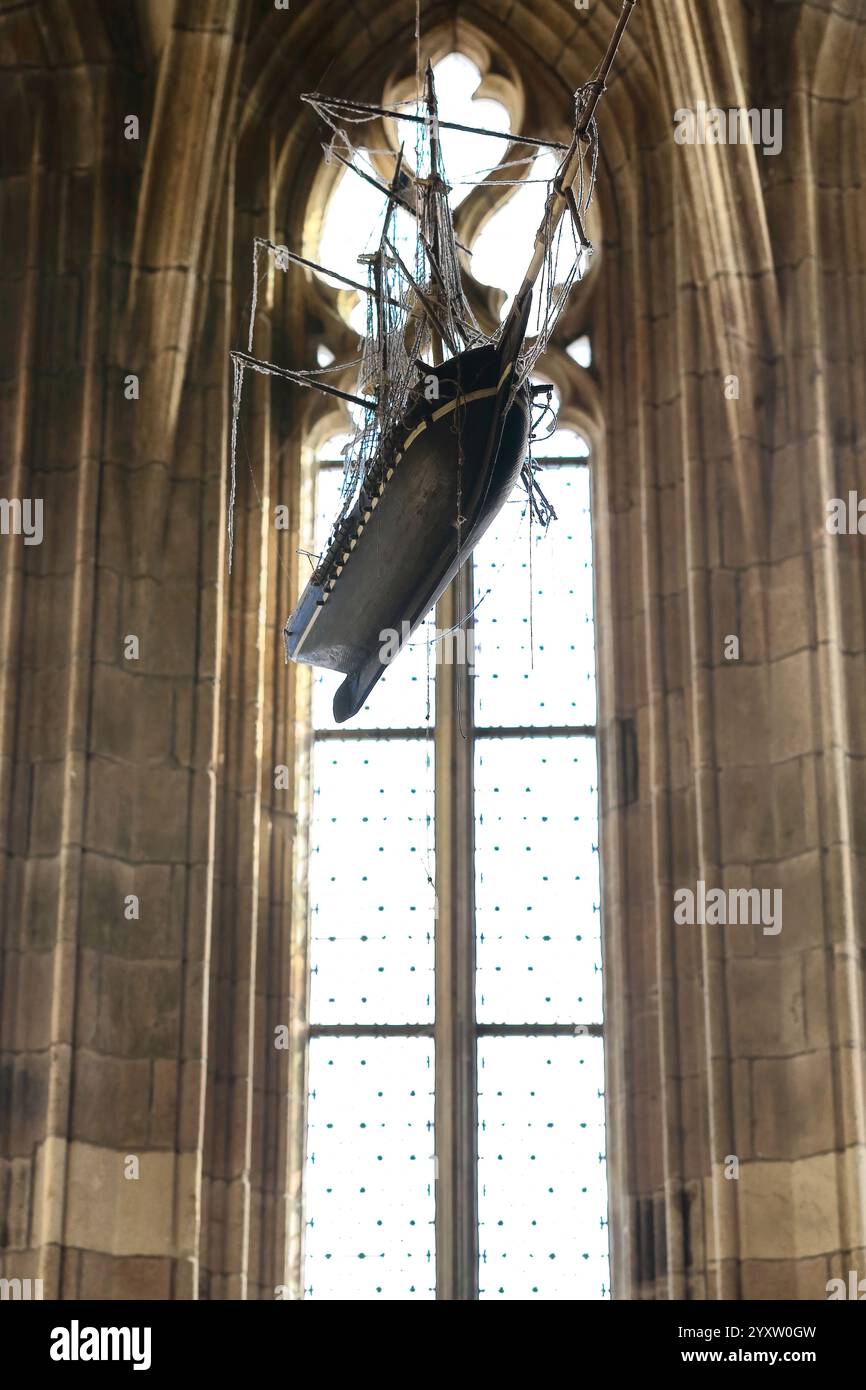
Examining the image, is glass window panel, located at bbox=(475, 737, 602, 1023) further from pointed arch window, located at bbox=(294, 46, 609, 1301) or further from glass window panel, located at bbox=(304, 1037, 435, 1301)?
glass window panel, located at bbox=(304, 1037, 435, 1301)

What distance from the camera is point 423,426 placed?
452 inches

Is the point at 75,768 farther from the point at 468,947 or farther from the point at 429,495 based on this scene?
the point at 429,495

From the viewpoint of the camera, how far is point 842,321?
45.6 feet

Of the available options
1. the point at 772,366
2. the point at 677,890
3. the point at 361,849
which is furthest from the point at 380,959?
the point at 772,366

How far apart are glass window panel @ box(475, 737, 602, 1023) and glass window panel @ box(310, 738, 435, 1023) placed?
0.28 meters

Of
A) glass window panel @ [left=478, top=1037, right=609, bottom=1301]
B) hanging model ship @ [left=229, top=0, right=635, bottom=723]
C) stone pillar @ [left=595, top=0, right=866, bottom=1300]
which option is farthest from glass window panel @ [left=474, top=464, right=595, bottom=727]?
hanging model ship @ [left=229, top=0, right=635, bottom=723]

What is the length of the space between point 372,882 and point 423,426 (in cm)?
300

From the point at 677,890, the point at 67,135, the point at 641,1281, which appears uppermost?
the point at 67,135

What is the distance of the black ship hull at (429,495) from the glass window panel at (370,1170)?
239 centimetres

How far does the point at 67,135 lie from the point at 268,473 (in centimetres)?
199

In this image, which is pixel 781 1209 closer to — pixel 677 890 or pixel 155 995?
pixel 677 890

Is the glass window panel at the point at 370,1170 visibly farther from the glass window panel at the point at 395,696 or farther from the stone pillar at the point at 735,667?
the glass window panel at the point at 395,696

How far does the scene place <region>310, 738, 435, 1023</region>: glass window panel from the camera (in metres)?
13.5

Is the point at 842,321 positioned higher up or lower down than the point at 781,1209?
higher up
